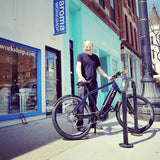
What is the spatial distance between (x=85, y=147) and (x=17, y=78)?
3.48m

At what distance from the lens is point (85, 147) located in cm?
232

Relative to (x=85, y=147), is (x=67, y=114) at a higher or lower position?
higher

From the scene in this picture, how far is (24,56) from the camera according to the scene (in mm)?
5031

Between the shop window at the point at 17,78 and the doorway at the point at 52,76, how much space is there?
552 millimetres

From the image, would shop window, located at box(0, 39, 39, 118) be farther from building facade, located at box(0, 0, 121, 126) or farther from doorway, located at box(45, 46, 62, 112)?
doorway, located at box(45, 46, 62, 112)

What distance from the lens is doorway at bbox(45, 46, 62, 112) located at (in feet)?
18.8

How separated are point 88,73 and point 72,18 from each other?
17.2 ft

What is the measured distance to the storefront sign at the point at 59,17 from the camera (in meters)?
5.62

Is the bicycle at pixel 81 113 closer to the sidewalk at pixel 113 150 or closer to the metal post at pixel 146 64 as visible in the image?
the sidewalk at pixel 113 150

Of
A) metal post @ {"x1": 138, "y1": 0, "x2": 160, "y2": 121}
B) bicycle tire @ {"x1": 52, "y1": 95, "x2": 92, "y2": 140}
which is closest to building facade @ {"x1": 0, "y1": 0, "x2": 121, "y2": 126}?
bicycle tire @ {"x1": 52, "y1": 95, "x2": 92, "y2": 140}

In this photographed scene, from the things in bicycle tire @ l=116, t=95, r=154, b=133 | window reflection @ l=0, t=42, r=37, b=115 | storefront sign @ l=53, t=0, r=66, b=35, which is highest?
storefront sign @ l=53, t=0, r=66, b=35

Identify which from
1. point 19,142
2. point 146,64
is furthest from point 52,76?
point 19,142

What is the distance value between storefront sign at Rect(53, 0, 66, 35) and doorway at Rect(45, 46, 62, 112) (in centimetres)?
79

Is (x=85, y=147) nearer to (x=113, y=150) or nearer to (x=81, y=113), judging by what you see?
(x=113, y=150)
